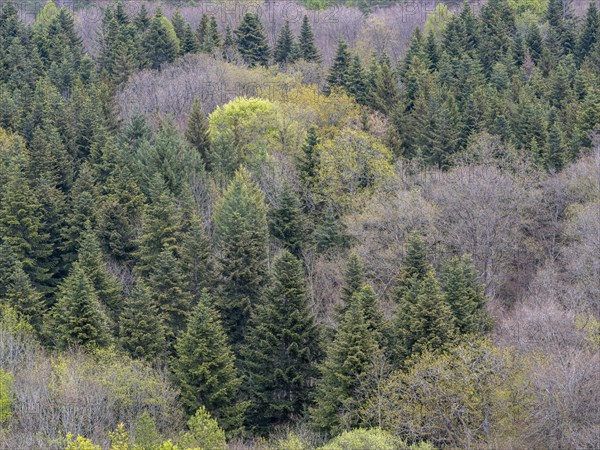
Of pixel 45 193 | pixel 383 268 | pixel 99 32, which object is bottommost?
pixel 383 268

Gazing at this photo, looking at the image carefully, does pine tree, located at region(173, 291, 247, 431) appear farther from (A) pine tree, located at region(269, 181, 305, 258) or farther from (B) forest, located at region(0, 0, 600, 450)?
(A) pine tree, located at region(269, 181, 305, 258)

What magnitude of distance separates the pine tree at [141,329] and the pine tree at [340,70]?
36874mm

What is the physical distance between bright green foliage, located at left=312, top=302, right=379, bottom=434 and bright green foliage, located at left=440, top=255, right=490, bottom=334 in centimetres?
438

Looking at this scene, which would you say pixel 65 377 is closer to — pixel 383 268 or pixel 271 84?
pixel 383 268

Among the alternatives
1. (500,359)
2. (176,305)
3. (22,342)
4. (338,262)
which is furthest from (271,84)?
(500,359)

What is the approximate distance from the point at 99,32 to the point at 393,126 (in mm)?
37318

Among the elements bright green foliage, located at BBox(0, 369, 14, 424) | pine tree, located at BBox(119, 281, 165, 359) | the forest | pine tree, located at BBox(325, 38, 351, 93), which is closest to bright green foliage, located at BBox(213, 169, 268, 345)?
the forest

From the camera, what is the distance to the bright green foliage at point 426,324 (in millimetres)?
34938

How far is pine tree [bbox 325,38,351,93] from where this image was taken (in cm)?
7250

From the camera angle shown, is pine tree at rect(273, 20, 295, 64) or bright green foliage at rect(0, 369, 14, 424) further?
pine tree at rect(273, 20, 295, 64)

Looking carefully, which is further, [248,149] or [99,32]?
[99,32]

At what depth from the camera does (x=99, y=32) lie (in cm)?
8594

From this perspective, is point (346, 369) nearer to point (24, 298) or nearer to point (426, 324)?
point (426, 324)

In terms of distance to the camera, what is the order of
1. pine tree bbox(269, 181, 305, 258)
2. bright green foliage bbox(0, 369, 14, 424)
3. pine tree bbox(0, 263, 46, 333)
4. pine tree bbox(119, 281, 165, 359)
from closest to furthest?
bright green foliage bbox(0, 369, 14, 424), pine tree bbox(119, 281, 165, 359), pine tree bbox(0, 263, 46, 333), pine tree bbox(269, 181, 305, 258)
